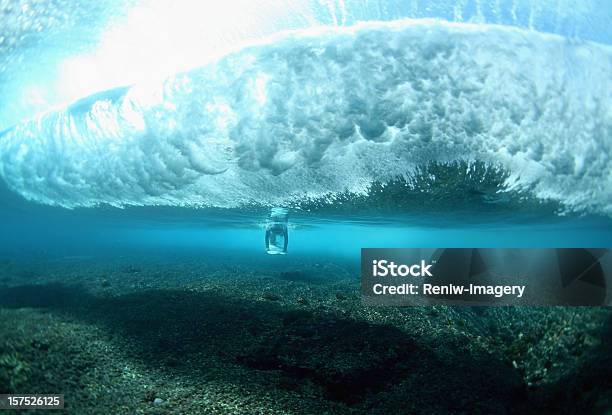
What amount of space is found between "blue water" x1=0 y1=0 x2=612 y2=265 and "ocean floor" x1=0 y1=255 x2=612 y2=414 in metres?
4.02

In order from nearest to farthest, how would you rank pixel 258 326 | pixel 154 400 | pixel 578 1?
pixel 154 400 → pixel 578 1 → pixel 258 326

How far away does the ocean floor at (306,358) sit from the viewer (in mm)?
4035

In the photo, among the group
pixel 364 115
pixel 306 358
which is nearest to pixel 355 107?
pixel 364 115

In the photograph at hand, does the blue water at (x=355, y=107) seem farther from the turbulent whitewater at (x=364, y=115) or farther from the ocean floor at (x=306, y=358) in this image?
the ocean floor at (x=306, y=358)

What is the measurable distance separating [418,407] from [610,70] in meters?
7.71

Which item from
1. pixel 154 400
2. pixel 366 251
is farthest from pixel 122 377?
pixel 366 251

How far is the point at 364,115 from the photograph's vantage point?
6.43 m

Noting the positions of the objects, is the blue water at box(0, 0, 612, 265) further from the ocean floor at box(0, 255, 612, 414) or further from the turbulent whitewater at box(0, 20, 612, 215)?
the ocean floor at box(0, 255, 612, 414)

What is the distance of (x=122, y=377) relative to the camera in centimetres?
459

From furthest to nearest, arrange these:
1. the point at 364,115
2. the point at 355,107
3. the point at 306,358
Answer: the point at 364,115 < the point at 355,107 < the point at 306,358

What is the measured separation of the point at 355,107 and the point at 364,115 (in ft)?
0.95

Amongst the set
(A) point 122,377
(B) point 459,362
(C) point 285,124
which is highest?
(C) point 285,124

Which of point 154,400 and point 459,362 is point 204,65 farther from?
point 459,362

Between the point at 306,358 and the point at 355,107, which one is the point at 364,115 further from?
the point at 306,358
